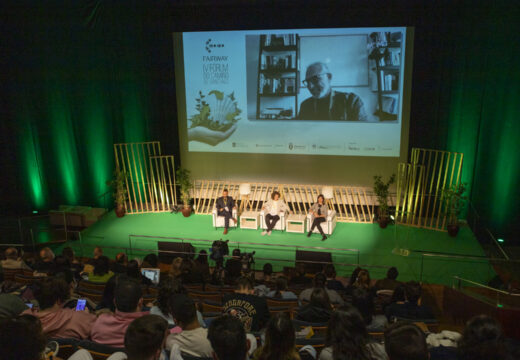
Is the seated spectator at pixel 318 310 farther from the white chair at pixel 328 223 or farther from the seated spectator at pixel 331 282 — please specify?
the white chair at pixel 328 223

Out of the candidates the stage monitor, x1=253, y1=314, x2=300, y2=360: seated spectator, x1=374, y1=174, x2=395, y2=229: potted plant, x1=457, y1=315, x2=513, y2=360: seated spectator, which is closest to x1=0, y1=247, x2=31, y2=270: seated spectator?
x1=253, y1=314, x2=300, y2=360: seated spectator

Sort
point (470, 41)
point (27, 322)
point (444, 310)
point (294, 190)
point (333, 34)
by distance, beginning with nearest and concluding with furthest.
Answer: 1. point (27, 322)
2. point (444, 310)
3. point (470, 41)
4. point (333, 34)
5. point (294, 190)

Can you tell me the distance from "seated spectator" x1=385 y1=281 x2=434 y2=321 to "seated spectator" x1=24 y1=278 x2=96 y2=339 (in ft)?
8.85

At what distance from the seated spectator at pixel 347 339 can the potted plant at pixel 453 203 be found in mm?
6610

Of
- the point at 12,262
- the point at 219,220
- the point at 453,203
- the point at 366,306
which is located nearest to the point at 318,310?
the point at 366,306

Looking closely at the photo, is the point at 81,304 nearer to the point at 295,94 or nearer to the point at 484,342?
the point at 484,342

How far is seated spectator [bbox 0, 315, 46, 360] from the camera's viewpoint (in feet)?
7.06

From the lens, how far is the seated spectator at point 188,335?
2.85 m

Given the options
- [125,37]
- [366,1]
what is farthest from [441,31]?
[125,37]

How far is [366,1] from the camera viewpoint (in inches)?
340

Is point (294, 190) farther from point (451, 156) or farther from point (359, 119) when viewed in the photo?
point (451, 156)

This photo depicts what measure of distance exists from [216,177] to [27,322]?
8.11m

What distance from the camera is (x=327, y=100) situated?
933 cm

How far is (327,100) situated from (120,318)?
7.08 meters
